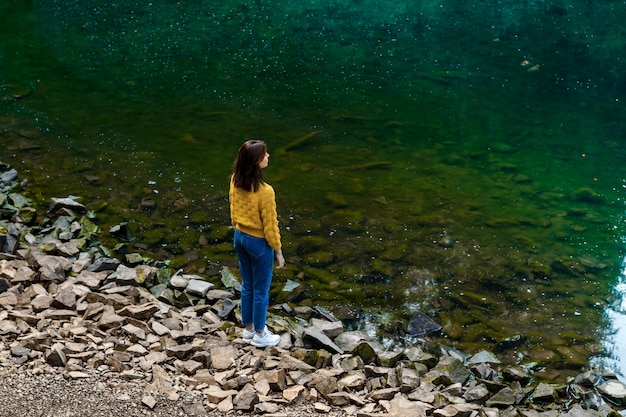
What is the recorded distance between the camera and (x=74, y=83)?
46.1 ft

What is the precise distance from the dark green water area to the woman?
1452mm

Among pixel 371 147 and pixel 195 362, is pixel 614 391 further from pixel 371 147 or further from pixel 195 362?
pixel 371 147

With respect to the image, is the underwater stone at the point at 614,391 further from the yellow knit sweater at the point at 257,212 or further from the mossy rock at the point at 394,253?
the yellow knit sweater at the point at 257,212

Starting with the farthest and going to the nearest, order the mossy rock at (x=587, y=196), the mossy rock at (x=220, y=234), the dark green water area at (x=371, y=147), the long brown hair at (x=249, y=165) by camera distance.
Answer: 1. the mossy rock at (x=587, y=196)
2. the mossy rock at (x=220, y=234)
3. the dark green water area at (x=371, y=147)
4. the long brown hair at (x=249, y=165)

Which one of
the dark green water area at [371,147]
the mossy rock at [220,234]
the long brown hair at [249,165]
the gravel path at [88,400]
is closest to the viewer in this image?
Answer: the gravel path at [88,400]

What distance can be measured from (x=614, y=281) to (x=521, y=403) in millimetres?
2941

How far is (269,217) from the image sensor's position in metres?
5.37

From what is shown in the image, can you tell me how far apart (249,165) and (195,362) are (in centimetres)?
163

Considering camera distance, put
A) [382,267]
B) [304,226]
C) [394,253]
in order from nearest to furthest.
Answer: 1. [382,267]
2. [394,253]
3. [304,226]

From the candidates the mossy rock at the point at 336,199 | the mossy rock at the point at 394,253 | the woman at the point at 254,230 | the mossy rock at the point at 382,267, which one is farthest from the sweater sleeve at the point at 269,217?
the mossy rock at the point at 336,199

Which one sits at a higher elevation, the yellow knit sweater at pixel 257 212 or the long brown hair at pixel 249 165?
the long brown hair at pixel 249 165

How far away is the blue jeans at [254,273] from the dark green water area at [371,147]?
145 cm

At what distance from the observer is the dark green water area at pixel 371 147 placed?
764 centimetres

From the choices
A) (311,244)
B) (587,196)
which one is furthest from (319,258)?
A: (587,196)
